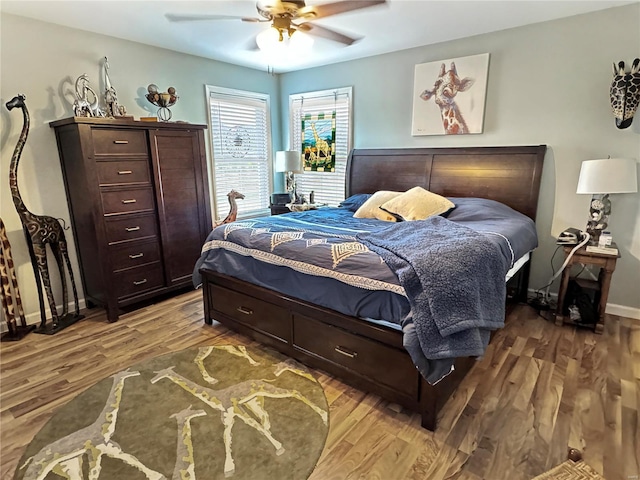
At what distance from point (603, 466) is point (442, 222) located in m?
1.60

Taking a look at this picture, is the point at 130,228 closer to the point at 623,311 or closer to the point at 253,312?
the point at 253,312

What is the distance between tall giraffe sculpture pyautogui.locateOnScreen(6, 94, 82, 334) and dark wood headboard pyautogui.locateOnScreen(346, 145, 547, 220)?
9.68ft

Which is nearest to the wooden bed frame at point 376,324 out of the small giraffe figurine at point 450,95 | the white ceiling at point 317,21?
the small giraffe figurine at point 450,95

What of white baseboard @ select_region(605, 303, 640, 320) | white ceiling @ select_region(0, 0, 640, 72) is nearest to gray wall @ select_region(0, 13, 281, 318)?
white ceiling @ select_region(0, 0, 640, 72)

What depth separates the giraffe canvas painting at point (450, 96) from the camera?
336 cm

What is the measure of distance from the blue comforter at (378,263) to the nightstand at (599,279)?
12.8 inches

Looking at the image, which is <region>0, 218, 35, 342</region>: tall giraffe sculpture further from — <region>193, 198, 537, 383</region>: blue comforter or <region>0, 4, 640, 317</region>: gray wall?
<region>193, 198, 537, 383</region>: blue comforter

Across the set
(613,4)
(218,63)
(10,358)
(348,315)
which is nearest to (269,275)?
(348,315)

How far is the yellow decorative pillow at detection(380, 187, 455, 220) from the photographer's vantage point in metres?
3.08

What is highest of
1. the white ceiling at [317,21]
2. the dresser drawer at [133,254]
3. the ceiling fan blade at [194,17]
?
the white ceiling at [317,21]

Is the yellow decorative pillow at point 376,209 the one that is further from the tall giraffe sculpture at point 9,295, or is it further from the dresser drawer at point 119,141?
the tall giraffe sculpture at point 9,295

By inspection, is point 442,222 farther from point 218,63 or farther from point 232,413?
point 218,63

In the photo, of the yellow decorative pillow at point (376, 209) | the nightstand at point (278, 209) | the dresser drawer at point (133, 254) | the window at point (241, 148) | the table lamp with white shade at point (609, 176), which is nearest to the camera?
the table lamp with white shade at point (609, 176)

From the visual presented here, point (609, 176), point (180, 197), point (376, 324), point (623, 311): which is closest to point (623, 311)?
point (623, 311)
